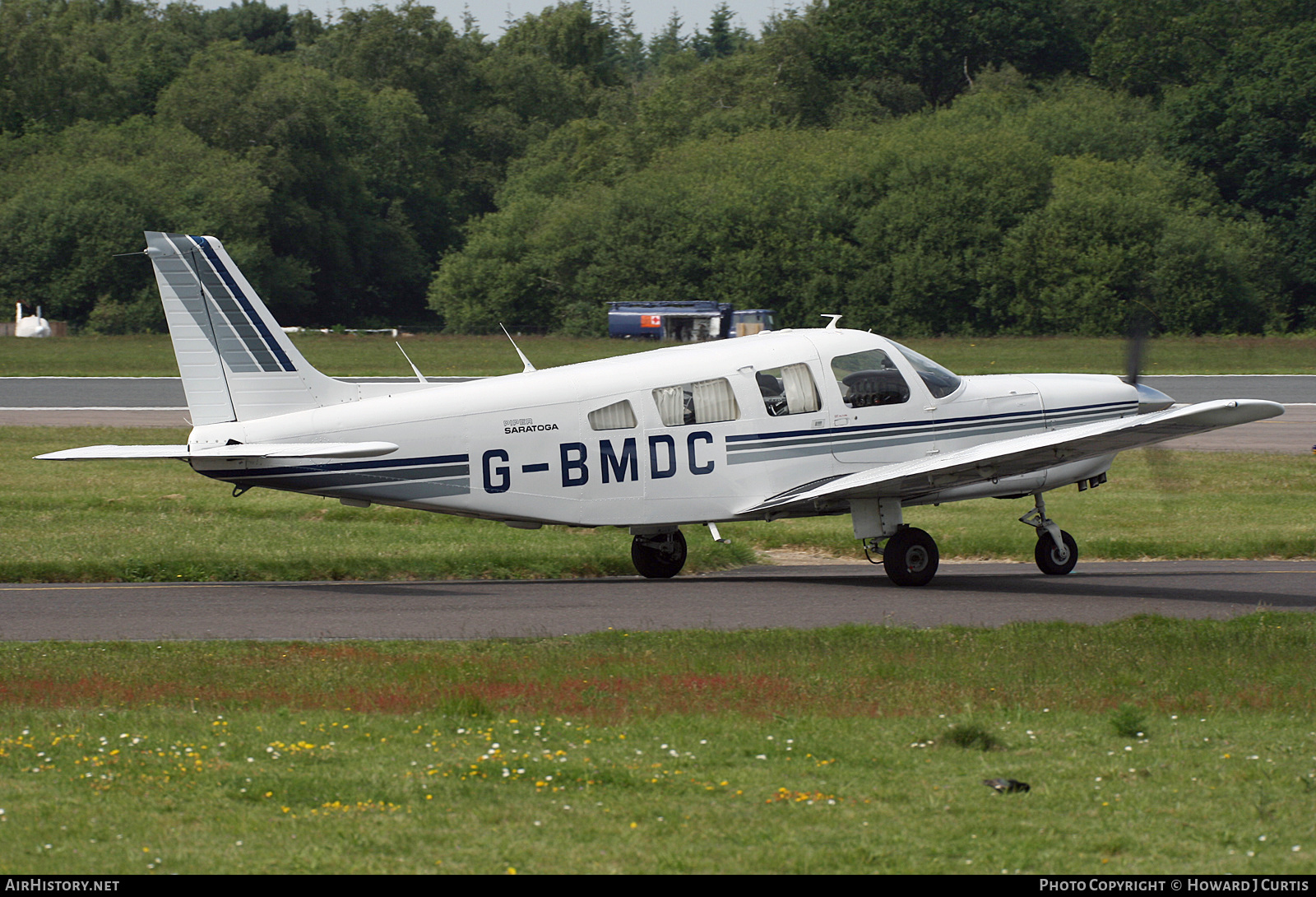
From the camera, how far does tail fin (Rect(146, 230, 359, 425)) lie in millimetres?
14977

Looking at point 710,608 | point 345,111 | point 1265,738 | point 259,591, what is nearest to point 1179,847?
point 1265,738

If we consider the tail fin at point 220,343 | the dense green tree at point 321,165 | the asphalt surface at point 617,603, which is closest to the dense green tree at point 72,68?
the dense green tree at point 321,165

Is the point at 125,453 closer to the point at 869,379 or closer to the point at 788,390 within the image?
the point at 788,390

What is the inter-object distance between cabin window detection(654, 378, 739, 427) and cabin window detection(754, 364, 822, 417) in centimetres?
38

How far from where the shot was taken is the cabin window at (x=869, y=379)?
16.0 m

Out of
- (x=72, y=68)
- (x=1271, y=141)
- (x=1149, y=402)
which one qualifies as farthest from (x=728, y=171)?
(x=1149, y=402)

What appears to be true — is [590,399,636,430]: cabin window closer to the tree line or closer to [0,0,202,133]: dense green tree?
the tree line

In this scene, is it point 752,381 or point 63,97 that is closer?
point 752,381

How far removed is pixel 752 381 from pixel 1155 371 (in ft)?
139

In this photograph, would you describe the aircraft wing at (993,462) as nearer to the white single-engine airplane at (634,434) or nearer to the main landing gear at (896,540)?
the white single-engine airplane at (634,434)

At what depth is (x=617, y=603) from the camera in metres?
14.9
